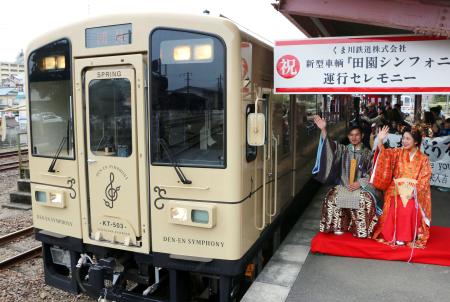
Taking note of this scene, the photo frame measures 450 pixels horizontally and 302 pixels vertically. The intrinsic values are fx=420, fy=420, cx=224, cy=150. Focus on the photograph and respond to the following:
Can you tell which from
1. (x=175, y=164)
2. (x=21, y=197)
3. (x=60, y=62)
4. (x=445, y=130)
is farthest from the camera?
(x=21, y=197)

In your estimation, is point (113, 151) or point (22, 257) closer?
point (113, 151)

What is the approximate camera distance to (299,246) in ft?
16.1

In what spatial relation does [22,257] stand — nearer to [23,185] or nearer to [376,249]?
[23,185]

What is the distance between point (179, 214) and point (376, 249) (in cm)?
227

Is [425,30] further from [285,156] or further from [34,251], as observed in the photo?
[34,251]

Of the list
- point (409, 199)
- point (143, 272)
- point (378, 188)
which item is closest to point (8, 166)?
point (143, 272)

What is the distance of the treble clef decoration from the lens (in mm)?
3682

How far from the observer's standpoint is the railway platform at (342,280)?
3648 mm

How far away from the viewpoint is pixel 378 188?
479cm

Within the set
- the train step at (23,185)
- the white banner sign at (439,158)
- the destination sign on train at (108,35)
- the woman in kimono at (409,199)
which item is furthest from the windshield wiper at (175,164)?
the train step at (23,185)

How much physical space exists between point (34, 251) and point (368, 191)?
4611mm

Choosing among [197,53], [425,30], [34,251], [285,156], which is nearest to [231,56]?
[197,53]

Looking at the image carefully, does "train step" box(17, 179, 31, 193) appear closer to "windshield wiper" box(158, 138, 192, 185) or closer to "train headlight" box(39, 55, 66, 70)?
"train headlight" box(39, 55, 66, 70)

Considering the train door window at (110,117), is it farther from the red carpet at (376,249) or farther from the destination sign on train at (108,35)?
the red carpet at (376,249)
